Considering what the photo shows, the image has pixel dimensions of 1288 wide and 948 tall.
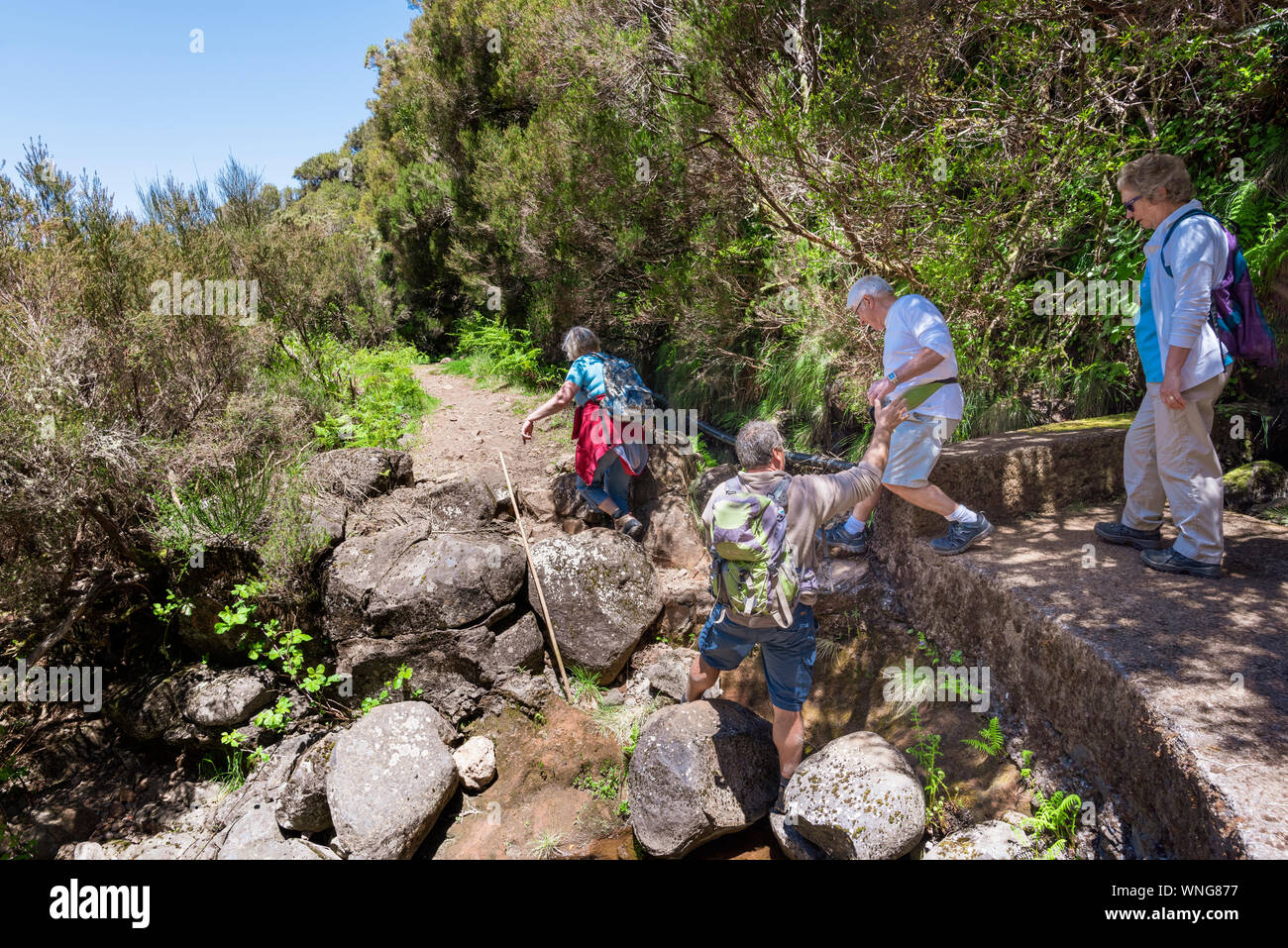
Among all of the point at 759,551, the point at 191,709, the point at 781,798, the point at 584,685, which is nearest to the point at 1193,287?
the point at 759,551

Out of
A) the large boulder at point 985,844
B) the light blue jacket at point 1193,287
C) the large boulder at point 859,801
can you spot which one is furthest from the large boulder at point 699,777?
the light blue jacket at point 1193,287

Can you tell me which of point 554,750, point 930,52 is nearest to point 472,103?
point 930,52

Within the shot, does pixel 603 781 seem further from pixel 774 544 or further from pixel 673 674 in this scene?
pixel 774 544

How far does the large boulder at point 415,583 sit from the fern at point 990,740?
335 centimetres

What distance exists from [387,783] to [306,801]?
639 millimetres

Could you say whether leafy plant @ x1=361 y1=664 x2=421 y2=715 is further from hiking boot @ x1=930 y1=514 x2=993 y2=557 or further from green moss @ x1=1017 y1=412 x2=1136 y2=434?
green moss @ x1=1017 y1=412 x2=1136 y2=434

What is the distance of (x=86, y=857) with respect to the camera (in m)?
4.30

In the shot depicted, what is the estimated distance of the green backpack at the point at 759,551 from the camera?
3.14m

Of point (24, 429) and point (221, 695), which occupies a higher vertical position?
point (24, 429)

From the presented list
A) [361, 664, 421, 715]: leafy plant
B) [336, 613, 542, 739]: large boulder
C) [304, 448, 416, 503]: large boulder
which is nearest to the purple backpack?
[336, 613, 542, 739]: large boulder

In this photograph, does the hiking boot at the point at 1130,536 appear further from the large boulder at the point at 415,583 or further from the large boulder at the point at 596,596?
the large boulder at the point at 415,583

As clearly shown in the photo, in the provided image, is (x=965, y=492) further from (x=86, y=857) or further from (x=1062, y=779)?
(x=86, y=857)

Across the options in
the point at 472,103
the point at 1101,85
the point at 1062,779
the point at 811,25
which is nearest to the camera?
the point at 1062,779

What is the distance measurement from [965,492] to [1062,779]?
171 centimetres
